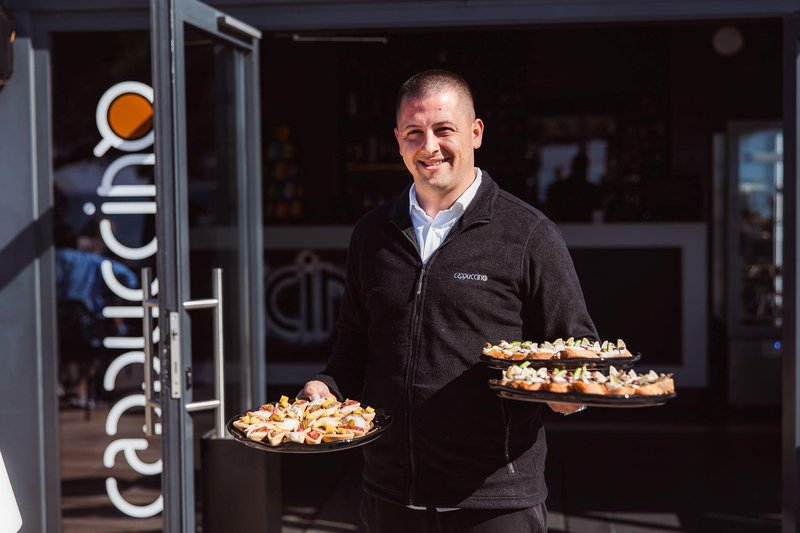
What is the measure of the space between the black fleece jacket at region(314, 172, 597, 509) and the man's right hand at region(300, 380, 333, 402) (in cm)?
16

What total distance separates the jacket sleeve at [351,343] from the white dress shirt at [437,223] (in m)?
0.22

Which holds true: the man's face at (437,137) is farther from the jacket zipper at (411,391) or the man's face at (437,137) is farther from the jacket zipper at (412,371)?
the jacket zipper at (411,391)

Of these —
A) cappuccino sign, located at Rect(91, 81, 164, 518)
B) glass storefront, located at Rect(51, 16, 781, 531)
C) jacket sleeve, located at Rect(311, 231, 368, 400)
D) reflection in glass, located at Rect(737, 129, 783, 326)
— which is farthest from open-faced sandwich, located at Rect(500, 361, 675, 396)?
reflection in glass, located at Rect(737, 129, 783, 326)

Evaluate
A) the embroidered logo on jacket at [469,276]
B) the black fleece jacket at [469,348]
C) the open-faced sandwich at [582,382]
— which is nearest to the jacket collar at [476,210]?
the black fleece jacket at [469,348]

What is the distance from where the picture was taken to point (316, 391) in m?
2.65

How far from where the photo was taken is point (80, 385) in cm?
563

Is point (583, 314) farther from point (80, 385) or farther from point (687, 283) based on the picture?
point (687, 283)

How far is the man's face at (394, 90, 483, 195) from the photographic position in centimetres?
244

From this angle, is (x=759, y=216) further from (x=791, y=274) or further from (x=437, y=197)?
(x=437, y=197)

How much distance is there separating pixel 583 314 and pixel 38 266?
2789 mm

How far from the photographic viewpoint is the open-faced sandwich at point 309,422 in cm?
243

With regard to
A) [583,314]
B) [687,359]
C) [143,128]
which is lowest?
[687,359]

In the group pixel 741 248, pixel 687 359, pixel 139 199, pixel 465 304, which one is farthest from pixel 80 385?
pixel 741 248

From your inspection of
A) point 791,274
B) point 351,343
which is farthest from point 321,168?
point 351,343
